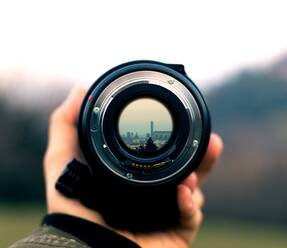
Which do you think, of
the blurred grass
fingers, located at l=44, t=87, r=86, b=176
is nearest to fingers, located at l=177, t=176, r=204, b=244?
fingers, located at l=44, t=87, r=86, b=176

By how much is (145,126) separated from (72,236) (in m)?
0.25

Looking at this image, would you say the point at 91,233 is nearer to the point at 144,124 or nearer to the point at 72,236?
the point at 72,236

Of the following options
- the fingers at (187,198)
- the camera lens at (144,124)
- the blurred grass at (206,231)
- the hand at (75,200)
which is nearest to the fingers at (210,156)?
the hand at (75,200)

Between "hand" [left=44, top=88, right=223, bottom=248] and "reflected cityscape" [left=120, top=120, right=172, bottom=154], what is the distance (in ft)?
0.50

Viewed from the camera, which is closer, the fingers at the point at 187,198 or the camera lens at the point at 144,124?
the camera lens at the point at 144,124

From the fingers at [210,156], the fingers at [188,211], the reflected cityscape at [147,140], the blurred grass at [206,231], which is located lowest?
the blurred grass at [206,231]

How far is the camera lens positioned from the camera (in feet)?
3.70

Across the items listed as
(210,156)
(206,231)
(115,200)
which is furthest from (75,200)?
(206,231)

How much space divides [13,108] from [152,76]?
36.7ft

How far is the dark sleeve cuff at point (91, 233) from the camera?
117 cm

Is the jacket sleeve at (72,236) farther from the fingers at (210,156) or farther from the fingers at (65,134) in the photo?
the fingers at (210,156)

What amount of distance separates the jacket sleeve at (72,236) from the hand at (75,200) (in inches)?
3.0

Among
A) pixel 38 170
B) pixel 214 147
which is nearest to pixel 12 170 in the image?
pixel 38 170

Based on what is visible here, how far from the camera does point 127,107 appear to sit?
1.13 meters
